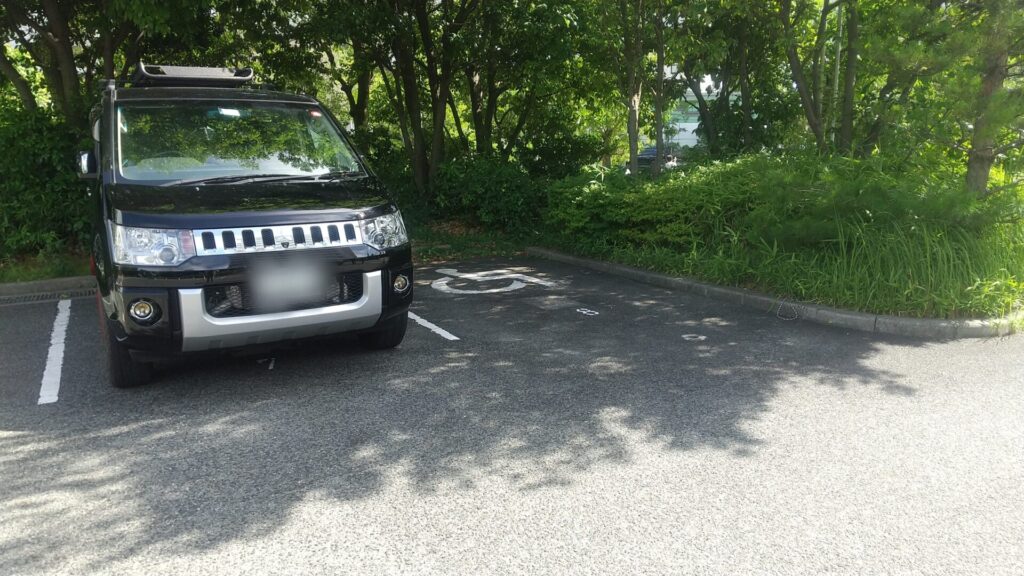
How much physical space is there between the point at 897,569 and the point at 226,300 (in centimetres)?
376

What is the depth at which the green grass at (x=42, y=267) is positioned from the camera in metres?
8.41

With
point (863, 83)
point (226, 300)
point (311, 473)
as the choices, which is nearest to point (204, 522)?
point (311, 473)

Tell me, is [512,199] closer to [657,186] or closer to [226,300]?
[657,186]

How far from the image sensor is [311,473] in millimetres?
3729

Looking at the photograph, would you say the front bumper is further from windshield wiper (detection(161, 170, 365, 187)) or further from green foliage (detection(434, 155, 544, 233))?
green foliage (detection(434, 155, 544, 233))

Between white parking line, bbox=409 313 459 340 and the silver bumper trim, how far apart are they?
1368mm

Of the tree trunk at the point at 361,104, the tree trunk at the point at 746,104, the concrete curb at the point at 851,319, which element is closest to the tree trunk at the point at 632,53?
the tree trunk at the point at 746,104

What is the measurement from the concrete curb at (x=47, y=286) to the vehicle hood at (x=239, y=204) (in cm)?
445

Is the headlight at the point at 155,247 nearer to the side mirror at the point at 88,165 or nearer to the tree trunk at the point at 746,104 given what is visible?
the side mirror at the point at 88,165

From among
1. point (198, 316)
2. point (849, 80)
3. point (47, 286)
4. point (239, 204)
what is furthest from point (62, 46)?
point (849, 80)

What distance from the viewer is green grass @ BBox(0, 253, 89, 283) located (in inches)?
331

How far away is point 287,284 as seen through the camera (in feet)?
15.2

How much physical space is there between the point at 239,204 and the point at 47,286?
513 centimetres

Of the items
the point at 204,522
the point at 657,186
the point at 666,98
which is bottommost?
the point at 204,522
